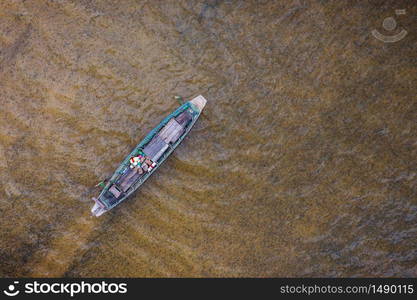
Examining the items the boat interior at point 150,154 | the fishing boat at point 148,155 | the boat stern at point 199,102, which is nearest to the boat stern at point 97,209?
the fishing boat at point 148,155

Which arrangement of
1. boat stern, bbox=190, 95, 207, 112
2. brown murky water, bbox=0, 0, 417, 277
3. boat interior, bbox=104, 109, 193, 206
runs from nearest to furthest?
boat interior, bbox=104, 109, 193, 206, boat stern, bbox=190, 95, 207, 112, brown murky water, bbox=0, 0, 417, 277

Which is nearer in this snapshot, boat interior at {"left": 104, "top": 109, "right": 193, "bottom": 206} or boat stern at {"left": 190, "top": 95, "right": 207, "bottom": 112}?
boat interior at {"left": 104, "top": 109, "right": 193, "bottom": 206}

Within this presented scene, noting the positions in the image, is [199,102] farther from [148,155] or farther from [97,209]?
[97,209]

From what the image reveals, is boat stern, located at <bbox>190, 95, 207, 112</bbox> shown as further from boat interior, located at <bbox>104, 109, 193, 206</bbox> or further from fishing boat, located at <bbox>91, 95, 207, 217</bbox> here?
boat interior, located at <bbox>104, 109, 193, 206</bbox>

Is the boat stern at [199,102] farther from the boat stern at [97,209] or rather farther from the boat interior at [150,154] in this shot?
the boat stern at [97,209]

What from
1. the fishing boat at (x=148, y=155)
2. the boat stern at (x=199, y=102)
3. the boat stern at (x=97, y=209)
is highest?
the boat stern at (x=199, y=102)

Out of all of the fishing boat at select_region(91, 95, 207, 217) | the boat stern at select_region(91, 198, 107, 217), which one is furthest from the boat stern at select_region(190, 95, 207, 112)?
the boat stern at select_region(91, 198, 107, 217)

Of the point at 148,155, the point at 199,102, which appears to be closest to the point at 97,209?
the point at 148,155
